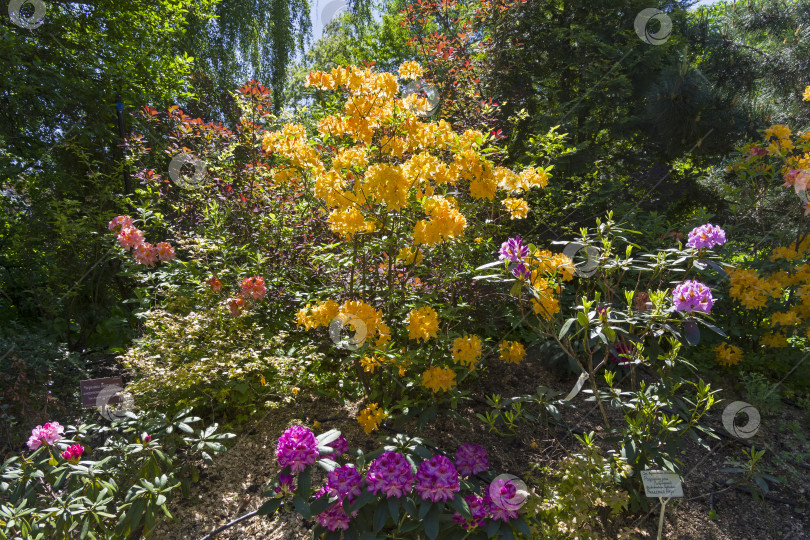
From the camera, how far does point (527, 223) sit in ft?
12.6

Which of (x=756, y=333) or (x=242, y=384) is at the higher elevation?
(x=242, y=384)

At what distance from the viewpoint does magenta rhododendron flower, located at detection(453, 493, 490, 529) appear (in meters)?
1.55

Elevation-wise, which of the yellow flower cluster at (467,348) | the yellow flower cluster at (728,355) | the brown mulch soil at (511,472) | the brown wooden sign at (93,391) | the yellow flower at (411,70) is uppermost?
the yellow flower at (411,70)

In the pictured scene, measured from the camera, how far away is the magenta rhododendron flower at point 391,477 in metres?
1.52

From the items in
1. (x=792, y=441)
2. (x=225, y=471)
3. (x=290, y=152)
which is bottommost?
(x=792, y=441)

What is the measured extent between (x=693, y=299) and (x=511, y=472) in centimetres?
109

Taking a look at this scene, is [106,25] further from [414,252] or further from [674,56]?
[674,56]

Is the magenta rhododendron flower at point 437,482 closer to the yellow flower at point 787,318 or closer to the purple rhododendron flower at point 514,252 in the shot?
the purple rhododendron flower at point 514,252

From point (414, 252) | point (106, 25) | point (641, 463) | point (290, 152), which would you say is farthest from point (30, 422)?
point (106, 25)

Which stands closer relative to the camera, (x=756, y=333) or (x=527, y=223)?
(x=756, y=333)

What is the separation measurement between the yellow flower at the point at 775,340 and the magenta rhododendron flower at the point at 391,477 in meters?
2.53

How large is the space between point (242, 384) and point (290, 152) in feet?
3.60

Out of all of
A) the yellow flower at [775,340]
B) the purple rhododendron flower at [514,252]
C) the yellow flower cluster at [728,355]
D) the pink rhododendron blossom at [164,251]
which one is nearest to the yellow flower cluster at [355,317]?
the purple rhododendron flower at [514,252]

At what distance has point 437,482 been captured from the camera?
5.04 ft
